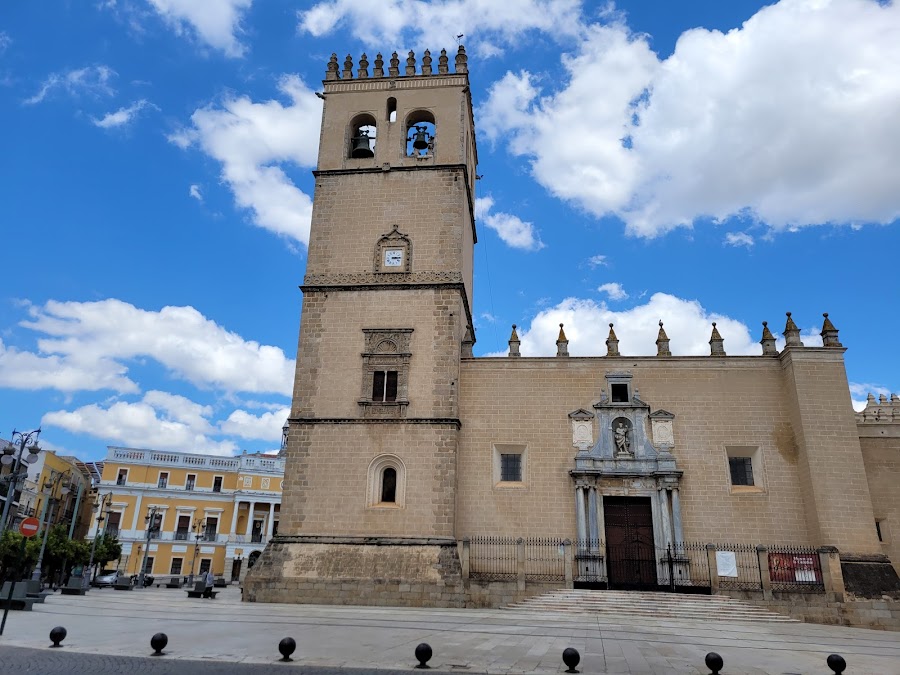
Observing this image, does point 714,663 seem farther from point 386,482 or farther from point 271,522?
point 271,522

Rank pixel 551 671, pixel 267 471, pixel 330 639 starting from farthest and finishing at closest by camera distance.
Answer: pixel 267 471 < pixel 330 639 < pixel 551 671

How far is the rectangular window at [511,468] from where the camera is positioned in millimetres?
20609

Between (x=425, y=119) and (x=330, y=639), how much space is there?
18.9m

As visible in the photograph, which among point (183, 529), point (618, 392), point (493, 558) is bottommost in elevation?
point (493, 558)

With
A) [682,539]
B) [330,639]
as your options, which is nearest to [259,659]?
[330,639]

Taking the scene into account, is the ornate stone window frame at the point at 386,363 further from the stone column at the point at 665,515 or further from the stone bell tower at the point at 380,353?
the stone column at the point at 665,515

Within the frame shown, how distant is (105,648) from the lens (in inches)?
358

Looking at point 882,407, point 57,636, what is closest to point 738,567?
point 57,636

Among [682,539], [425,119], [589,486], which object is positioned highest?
[425,119]

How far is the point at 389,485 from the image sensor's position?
2003cm

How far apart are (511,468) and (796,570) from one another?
8220 mm

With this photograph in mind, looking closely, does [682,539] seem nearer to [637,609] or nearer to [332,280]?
[637,609]

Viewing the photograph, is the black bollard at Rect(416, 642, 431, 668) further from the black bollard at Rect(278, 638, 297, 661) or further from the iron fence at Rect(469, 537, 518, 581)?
the iron fence at Rect(469, 537, 518, 581)

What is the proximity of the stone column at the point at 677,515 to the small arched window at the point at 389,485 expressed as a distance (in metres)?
8.11
